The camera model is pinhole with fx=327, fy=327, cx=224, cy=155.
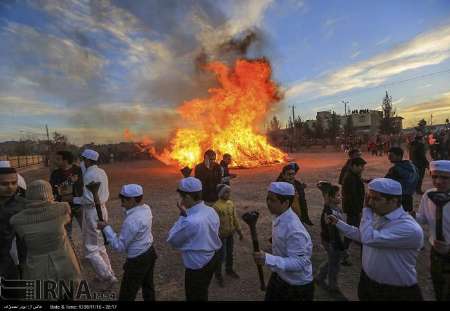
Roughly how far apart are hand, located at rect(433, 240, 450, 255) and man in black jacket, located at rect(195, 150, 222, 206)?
4.35 metres

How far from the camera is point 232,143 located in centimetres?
2723

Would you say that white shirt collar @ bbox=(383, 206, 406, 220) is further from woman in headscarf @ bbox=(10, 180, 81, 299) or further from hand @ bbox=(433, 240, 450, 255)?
woman in headscarf @ bbox=(10, 180, 81, 299)

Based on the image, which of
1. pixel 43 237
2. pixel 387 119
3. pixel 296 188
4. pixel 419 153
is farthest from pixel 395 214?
pixel 387 119

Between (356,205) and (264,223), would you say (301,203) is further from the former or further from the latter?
(264,223)

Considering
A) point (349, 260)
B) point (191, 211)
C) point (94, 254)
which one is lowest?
point (349, 260)

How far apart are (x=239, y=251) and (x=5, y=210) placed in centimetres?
442

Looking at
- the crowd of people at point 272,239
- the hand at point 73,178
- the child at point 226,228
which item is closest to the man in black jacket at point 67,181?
the hand at point 73,178

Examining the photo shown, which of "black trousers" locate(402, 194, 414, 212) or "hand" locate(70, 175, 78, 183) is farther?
"black trousers" locate(402, 194, 414, 212)

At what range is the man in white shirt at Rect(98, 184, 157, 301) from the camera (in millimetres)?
3668

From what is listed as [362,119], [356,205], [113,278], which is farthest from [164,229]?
[362,119]

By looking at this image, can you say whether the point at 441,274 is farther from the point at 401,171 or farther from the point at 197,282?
the point at 401,171

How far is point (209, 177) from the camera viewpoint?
6.87 m

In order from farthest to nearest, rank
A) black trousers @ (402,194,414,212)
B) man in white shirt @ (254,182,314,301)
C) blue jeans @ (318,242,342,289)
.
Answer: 1. black trousers @ (402,194,414,212)
2. blue jeans @ (318,242,342,289)
3. man in white shirt @ (254,182,314,301)

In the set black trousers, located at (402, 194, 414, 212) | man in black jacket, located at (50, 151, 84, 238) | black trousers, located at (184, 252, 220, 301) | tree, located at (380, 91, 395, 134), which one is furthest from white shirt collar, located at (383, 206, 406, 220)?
tree, located at (380, 91, 395, 134)
